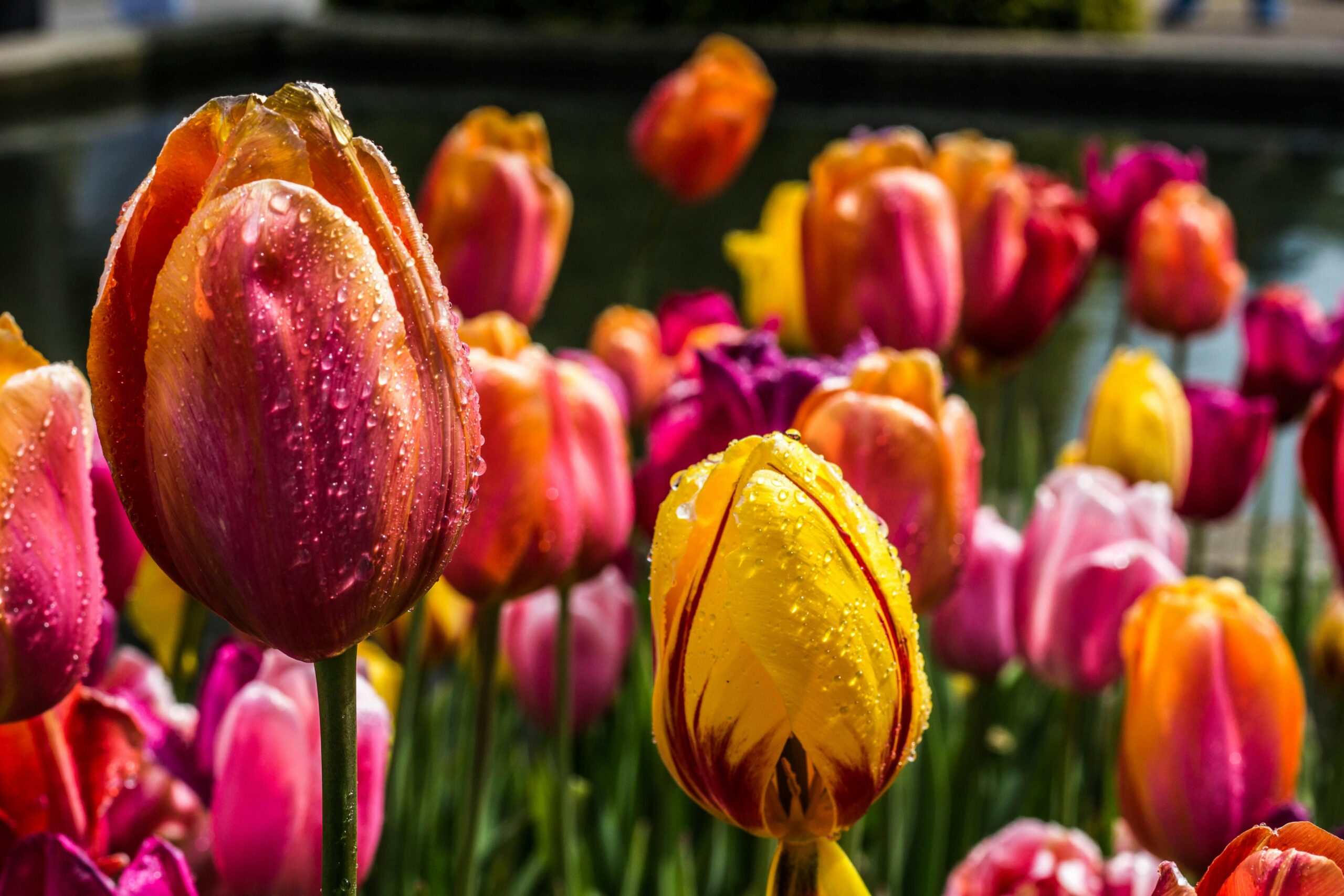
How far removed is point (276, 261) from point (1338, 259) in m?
5.33

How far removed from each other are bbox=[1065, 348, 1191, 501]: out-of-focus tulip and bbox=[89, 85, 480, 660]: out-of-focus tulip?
83 centimetres

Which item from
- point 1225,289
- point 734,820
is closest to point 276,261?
point 734,820

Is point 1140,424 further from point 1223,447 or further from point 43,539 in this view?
point 43,539

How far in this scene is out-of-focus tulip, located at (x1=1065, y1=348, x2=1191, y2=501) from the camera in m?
1.18

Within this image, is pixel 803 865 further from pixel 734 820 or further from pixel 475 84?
pixel 475 84

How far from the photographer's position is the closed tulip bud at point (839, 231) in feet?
3.91

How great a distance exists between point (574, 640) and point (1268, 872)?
33.2 inches

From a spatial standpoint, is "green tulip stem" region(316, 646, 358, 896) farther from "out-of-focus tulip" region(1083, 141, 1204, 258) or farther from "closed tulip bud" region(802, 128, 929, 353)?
"out-of-focus tulip" region(1083, 141, 1204, 258)

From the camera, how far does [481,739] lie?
91cm

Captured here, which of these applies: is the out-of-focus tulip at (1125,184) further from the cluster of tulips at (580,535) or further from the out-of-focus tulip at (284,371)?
the out-of-focus tulip at (284,371)

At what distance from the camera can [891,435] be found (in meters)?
0.76

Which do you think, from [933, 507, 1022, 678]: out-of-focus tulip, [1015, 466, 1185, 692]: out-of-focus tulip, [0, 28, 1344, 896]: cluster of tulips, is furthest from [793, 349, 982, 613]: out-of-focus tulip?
[933, 507, 1022, 678]: out-of-focus tulip

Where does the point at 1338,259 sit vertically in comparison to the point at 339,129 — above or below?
below

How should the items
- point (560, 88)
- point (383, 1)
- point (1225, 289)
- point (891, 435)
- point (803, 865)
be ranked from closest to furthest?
1. point (803, 865)
2. point (891, 435)
3. point (1225, 289)
4. point (560, 88)
5. point (383, 1)
